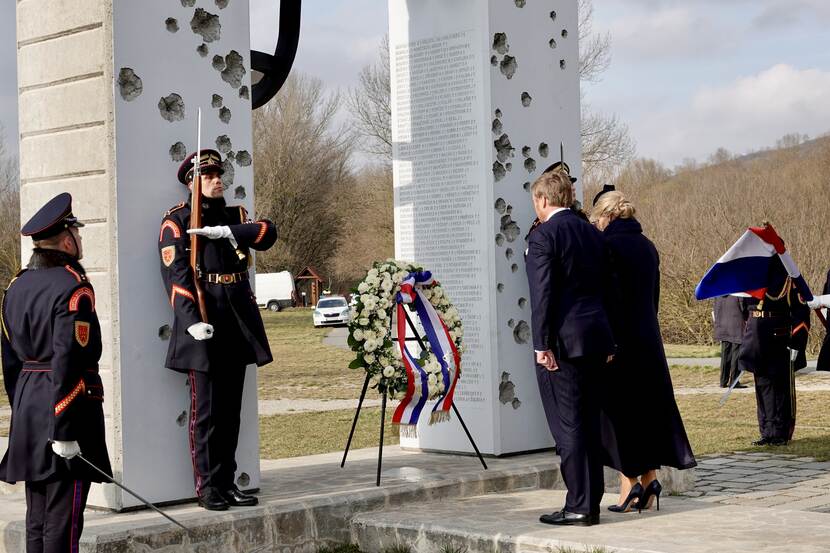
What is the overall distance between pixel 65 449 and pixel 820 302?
622 cm

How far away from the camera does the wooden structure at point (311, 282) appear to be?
201ft

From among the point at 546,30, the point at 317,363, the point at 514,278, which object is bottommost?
the point at 317,363

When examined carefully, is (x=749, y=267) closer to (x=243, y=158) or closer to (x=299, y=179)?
(x=243, y=158)

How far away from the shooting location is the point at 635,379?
7.10 m

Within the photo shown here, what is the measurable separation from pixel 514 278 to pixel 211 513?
3331 mm

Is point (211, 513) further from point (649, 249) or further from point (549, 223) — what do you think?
point (649, 249)

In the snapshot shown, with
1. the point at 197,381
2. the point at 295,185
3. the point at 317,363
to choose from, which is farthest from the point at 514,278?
the point at 295,185

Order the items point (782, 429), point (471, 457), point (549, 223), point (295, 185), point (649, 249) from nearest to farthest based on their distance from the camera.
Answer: point (549, 223)
point (649, 249)
point (471, 457)
point (782, 429)
point (295, 185)

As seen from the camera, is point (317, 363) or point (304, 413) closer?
point (304, 413)

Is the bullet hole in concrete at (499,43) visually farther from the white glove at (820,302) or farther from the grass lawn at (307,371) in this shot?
the grass lawn at (307,371)

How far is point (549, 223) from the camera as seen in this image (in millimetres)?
6477

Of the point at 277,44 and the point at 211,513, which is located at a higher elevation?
the point at 277,44

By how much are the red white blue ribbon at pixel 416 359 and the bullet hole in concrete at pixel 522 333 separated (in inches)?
43.2

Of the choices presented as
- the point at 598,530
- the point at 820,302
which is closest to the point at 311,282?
the point at 820,302
